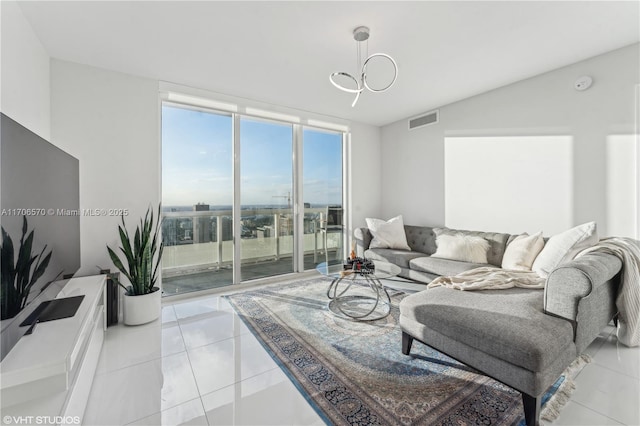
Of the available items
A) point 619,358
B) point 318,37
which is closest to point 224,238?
point 318,37

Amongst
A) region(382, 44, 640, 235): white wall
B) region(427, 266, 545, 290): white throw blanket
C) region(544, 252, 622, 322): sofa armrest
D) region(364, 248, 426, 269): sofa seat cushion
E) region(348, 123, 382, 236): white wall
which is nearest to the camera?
region(544, 252, 622, 322): sofa armrest

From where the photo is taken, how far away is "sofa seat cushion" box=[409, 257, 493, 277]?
3.12 meters

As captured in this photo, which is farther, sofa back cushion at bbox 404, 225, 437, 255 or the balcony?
sofa back cushion at bbox 404, 225, 437, 255

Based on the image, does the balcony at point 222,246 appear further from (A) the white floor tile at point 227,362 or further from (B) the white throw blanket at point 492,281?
(B) the white throw blanket at point 492,281

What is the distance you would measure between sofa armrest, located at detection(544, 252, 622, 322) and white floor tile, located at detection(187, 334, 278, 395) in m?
1.85

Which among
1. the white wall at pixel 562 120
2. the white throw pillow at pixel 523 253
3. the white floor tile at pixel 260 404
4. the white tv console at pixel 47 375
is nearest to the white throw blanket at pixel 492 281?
the white throw pillow at pixel 523 253

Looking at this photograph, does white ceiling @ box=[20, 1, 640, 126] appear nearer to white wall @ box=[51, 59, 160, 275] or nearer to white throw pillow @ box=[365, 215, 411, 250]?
white wall @ box=[51, 59, 160, 275]

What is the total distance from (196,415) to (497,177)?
3915 millimetres

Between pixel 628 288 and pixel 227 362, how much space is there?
2.99 metres

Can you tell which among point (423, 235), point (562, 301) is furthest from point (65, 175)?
point (423, 235)

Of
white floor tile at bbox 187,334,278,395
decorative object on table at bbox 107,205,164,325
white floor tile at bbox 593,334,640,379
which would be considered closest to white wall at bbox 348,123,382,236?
white floor tile at bbox 187,334,278,395

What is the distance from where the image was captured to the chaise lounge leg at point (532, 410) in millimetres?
1361

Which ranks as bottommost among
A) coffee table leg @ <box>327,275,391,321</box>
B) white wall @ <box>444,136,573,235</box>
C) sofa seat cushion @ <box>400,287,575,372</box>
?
coffee table leg @ <box>327,275,391,321</box>

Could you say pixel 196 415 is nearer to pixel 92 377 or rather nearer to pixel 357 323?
pixel 92 377
